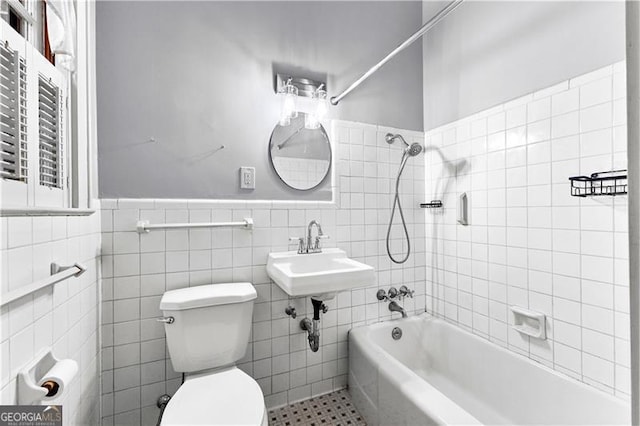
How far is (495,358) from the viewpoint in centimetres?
→ 165

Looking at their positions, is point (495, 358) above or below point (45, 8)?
below

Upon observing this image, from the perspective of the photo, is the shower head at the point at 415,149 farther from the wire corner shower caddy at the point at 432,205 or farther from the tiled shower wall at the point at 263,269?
the wire corner shower caddy at the point at 432,205

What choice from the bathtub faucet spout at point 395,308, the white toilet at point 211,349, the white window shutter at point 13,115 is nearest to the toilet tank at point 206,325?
the white toilet at point 211,349

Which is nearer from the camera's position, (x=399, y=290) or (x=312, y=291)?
(x=312, y=291)

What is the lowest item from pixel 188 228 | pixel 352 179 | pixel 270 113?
pixel 188 228

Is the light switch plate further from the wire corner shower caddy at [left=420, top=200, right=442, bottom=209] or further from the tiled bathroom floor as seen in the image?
the tiled bathroom floor

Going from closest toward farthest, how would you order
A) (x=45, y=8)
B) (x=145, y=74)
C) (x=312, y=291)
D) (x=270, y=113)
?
(x=45, y=8)
(x=312, y=291)
(x=145, y=74)
(x=270, y=113)

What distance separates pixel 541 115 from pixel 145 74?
2.02 meters

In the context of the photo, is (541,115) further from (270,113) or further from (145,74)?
(145,74)

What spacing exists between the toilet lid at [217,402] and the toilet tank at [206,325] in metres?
0.09

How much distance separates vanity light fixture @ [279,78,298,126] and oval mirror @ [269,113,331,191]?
0.04m

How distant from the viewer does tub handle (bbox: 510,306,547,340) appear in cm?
149

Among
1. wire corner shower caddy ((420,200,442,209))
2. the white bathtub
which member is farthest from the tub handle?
wire corner shower caddy ((420,200,442,209))

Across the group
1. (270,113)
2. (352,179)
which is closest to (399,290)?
(352,179)
